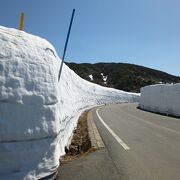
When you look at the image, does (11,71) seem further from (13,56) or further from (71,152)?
(71,152)

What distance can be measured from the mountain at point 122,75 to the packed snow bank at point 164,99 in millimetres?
73920

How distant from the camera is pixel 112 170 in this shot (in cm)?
596

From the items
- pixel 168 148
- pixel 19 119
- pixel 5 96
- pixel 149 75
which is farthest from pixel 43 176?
pixel 149 75

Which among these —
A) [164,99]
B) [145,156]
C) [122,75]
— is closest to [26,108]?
[145,156]

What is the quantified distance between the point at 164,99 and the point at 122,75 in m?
106

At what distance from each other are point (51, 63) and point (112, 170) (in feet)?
8.02

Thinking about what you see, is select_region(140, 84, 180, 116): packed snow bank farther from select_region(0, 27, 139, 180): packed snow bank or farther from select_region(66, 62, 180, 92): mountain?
select_region(66, 62, 180, 92): mountain

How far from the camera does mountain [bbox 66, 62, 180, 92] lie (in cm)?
11706

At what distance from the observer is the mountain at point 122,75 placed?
11706 centimetres

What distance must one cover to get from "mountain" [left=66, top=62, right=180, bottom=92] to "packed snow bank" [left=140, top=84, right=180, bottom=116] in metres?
73.9

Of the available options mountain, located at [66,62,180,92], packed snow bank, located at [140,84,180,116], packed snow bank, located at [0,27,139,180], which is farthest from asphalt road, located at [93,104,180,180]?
mountain, located at [66,62,180,92]

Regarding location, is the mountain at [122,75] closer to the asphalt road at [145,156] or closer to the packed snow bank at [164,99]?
the packed snow bank at [164,99]

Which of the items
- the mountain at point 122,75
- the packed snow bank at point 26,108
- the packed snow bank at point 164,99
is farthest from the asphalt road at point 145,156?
the mountain at point 122,75

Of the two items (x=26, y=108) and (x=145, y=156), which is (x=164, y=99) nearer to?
(x=145, y=156)
